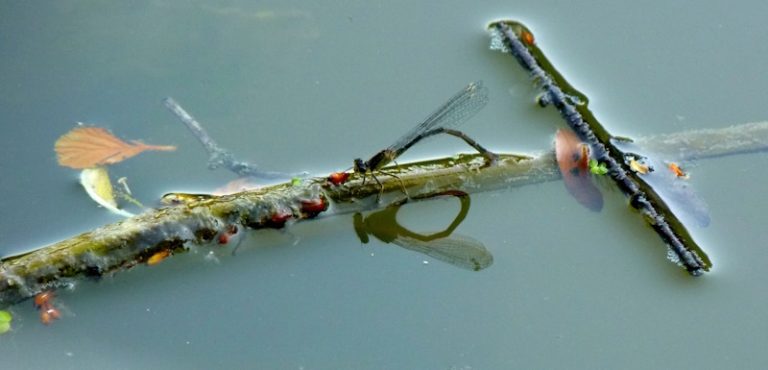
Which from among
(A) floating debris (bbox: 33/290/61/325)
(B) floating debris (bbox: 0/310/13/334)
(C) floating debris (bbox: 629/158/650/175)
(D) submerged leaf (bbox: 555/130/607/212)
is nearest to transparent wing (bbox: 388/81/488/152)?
(D) submerged leaf (bbox: 555/130/607/212)

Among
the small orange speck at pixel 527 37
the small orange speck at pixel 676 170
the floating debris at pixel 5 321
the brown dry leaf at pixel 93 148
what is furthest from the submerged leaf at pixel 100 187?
the small orange speck at pixel 676 170

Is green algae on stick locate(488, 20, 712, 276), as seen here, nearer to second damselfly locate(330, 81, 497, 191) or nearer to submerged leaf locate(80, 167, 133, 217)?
second damselfly locate(330, 81, 497, 191)

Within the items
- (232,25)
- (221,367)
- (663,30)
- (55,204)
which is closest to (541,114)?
(663,30)

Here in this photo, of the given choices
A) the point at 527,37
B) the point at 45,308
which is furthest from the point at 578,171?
the point at 45,308

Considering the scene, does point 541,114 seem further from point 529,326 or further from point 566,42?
Result: point 529,326

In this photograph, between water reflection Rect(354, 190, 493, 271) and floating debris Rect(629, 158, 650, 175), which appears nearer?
water reflection Rect(354, 190, 493, 271)

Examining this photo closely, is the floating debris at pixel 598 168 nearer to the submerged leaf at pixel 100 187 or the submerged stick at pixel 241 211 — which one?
the submerged stick at pixel 241 211
